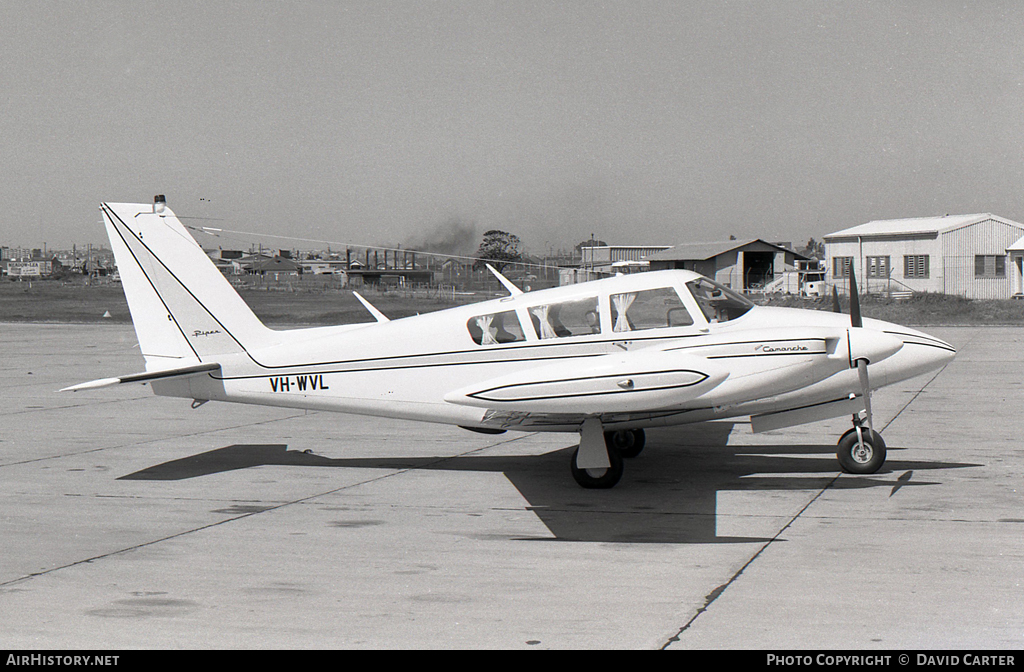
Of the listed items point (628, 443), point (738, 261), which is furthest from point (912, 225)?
point (628, 443)

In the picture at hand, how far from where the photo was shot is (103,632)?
5.79 meters

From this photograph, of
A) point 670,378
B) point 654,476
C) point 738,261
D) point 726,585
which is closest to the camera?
point 726,585

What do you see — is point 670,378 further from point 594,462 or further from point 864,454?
point 864,454

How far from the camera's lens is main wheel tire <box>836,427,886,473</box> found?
10.4 metres

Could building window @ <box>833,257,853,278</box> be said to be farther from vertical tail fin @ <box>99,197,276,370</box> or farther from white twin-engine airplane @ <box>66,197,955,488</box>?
vertical tail fin @ <box>99,197,276,370</box>

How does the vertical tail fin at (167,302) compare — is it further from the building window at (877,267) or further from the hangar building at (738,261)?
the building window at (877,267)

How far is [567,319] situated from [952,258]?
51309mm

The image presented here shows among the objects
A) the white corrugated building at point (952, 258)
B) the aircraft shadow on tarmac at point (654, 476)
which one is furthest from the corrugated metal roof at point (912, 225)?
the aircraft shadow on tarmac at point (654, 476)

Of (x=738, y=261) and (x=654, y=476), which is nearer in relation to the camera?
(x=654, y=476)

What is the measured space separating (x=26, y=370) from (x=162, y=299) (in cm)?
1564

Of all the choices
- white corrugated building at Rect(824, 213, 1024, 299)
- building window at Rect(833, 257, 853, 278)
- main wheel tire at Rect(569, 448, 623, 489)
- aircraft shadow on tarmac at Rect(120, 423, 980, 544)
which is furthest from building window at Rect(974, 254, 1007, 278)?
main wheel tire at Rect(569, 448, 623, 489)

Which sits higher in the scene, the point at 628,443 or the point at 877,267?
the point at 877,267

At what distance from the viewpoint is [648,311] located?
1033 cm
